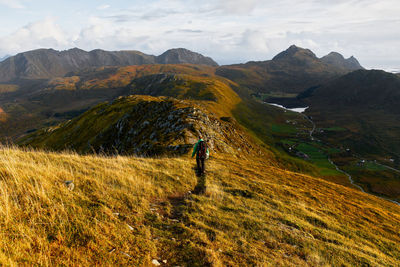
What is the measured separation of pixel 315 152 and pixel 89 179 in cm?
21787

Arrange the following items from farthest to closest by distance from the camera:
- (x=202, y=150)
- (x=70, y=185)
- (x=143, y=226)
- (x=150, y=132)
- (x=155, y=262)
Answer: (x=150, y=132) < (x=202, y=150) < (x=70, y=185) < (x=143, y=226) < (x=155, y=262)

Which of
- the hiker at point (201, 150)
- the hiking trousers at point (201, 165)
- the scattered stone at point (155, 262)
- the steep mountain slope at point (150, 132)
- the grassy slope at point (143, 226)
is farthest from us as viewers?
the steep mountain slope at point (150, 132)

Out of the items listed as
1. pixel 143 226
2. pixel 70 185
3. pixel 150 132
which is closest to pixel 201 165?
pixel 143 226

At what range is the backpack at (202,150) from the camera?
16.4 m

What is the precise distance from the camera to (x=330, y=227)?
13.9 metres

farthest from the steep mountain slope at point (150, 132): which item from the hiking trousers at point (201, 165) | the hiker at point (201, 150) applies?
the hiker at point (201, 150)

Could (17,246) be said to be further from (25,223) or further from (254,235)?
(254,235)

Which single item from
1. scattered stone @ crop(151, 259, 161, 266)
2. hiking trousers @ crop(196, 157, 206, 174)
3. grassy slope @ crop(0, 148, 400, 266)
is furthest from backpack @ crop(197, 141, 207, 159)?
scattered stone @ crop(151, 259, 161, 266)

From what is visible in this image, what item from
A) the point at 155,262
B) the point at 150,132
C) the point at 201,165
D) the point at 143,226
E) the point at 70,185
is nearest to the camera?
the point at 155,262

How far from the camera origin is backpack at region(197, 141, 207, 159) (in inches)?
645

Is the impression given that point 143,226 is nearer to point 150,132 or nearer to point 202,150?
point 202,150

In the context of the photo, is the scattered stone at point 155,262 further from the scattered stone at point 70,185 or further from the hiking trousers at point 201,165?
the hiking trousers at point 201,165

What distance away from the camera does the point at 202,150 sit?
16484 mm

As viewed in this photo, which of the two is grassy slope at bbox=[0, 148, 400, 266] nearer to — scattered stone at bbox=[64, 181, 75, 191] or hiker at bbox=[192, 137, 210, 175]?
scattered stone at bbox=[64, 181, 75, 191]
